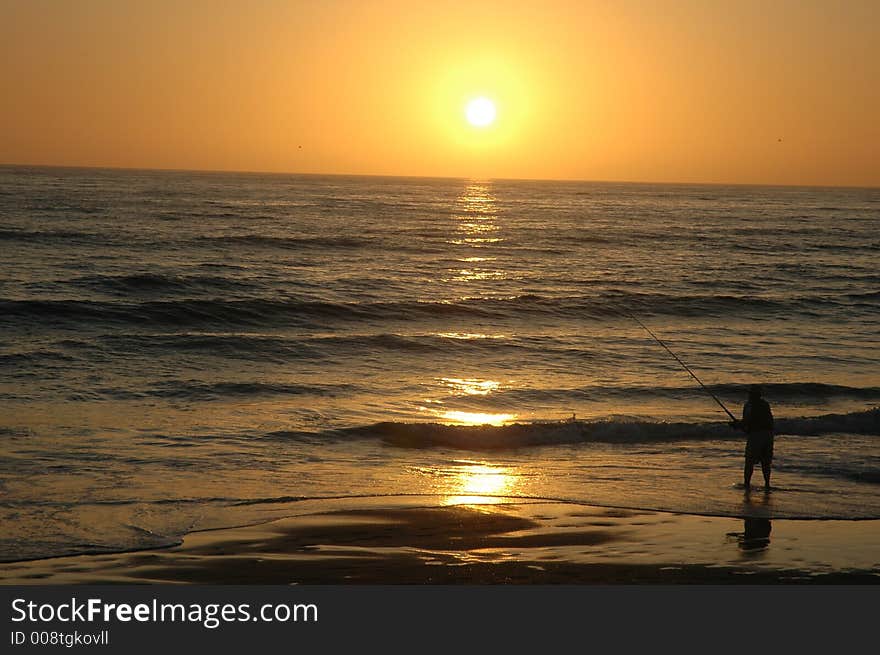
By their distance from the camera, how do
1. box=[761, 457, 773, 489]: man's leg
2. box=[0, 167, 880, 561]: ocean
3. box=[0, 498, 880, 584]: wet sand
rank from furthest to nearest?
box=[761, 457, 773, 489]: man's leg → box=[0, 167, 880, 561]: ocean → box=[0, 498, 880, 584]: wet sand

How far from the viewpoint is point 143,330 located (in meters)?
23.3

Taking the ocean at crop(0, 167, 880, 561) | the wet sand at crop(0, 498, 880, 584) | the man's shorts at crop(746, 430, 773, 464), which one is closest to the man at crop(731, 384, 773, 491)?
the man's shorts at crop(746, 430, 773, 464)

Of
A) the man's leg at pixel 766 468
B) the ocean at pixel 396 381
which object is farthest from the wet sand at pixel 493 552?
the man's leg at pixel 766 468

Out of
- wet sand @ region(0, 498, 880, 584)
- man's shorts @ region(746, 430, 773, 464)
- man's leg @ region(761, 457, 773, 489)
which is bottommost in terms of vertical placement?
wet sand @ region(0, 498, 880, 584)

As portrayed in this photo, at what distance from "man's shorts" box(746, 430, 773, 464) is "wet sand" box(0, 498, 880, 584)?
162cm

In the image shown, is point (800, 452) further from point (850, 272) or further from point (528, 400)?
point (850, 272)

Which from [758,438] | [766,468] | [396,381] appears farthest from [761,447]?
[396,381]

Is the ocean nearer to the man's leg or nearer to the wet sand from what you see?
the man's leg

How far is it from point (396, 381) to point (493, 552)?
10200mm

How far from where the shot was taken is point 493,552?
8938 millimetres

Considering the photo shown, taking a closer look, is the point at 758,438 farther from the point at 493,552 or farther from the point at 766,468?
the point at 493,552

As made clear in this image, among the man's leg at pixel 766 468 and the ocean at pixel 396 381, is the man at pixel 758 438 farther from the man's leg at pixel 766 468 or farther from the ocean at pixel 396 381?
the ocean at pixel 396 381

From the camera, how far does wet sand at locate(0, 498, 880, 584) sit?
8.23 metres

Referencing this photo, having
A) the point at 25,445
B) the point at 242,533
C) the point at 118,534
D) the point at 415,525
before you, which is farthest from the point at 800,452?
the point at 25,445
